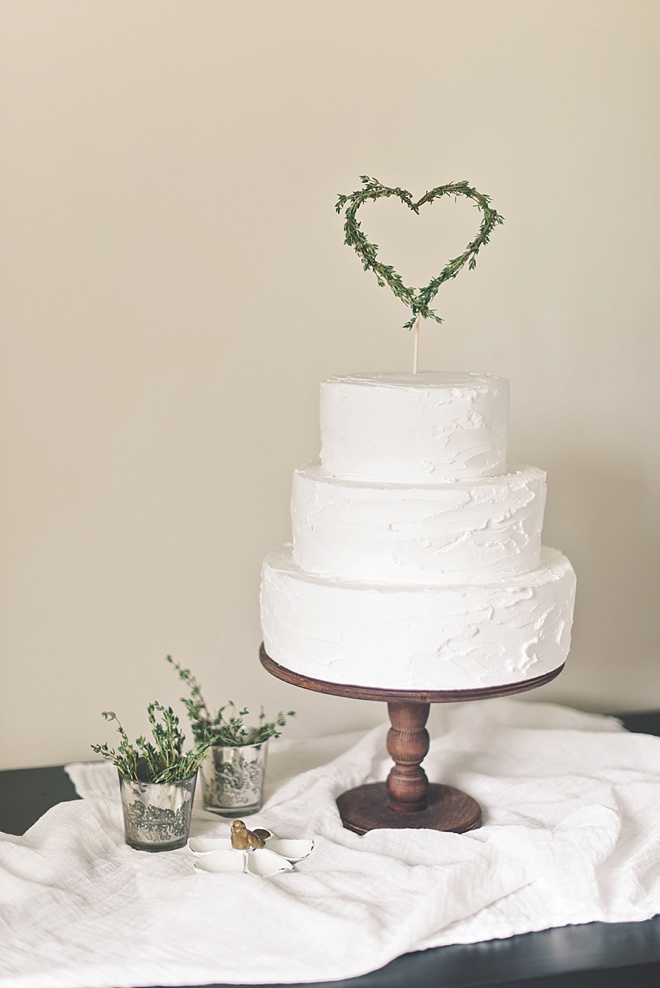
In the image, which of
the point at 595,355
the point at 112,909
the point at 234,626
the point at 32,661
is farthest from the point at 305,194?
the point at 112,909

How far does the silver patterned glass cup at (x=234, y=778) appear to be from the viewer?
1.50 meters

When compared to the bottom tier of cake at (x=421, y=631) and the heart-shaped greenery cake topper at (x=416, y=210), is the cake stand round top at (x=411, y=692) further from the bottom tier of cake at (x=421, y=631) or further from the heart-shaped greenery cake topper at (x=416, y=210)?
the heart-shaped greenery cake topper at (x=416, y=210)

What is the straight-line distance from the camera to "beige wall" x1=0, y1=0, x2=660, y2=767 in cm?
164

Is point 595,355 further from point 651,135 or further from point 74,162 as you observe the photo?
point 74,162

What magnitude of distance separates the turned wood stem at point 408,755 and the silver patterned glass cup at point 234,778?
0.18 m

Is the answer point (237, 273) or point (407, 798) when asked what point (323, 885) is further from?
point (237, 273)

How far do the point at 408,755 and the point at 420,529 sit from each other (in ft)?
1.13

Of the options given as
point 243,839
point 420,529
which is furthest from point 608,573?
point 243,839

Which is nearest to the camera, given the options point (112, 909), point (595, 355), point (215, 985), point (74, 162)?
point (215, 985)

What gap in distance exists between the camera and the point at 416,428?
4.35 ft

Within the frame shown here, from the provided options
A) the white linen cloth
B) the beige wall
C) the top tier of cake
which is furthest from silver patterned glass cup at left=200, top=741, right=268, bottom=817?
the top tier of cake

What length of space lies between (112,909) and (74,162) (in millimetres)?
1031

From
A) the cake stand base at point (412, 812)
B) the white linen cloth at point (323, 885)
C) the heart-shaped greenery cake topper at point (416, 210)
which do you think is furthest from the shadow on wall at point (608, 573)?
the heart-shaped greenery cake topper at point (416, 210)

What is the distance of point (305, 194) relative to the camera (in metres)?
1.72
